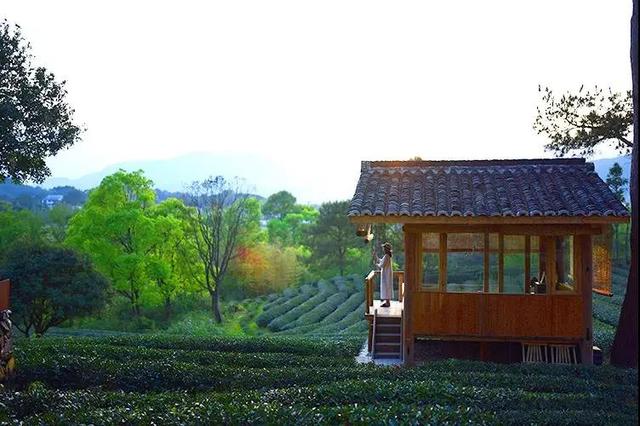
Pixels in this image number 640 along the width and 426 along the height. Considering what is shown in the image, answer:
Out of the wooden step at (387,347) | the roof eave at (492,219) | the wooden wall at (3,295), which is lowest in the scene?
the wooden step at (387,347)

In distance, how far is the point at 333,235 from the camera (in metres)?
54.2

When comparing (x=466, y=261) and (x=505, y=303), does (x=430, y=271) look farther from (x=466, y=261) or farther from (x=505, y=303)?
(x=505, y=303)

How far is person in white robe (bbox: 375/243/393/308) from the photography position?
15852 mm

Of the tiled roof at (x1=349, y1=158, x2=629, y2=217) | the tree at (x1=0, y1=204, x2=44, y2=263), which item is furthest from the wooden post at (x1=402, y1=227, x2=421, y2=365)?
the tree at (x1=0, y1=204, x2=44, y2=263)

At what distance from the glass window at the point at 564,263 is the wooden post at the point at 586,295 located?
34 centimetres

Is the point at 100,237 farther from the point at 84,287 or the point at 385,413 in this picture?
the point at 385,413

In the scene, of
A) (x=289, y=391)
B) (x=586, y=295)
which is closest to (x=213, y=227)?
(x=586, y=295)

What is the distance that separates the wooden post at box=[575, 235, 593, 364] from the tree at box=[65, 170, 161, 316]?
85.9 ft

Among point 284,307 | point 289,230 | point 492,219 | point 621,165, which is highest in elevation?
point 621,165

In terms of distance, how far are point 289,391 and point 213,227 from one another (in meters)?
33.0

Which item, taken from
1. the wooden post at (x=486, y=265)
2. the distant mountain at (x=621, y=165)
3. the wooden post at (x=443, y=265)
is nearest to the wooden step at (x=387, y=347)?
the wooden post at (x=443, y=265)

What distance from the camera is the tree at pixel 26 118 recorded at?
48.2 ft

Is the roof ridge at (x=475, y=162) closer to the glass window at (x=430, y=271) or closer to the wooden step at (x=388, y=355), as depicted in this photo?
the glass window at (x=430, y=271)

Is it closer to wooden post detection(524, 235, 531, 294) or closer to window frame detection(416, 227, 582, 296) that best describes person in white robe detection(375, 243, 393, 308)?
window frame detection(416, 227, 582, 296)
